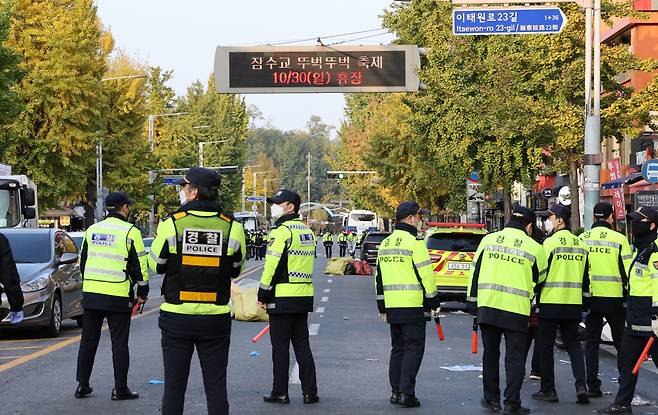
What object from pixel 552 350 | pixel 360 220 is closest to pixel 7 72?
pixel 552 350

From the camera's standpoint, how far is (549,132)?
32125 mm

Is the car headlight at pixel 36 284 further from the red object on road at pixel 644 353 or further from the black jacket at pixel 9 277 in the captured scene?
the red object on road at pixel 644 353

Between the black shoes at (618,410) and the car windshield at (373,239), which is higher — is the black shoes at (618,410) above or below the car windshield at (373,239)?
above

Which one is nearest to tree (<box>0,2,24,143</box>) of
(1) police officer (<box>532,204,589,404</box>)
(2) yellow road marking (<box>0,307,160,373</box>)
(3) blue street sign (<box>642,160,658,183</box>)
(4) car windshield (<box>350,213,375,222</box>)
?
(2) yellow road marking (<box>0,307,160,373</box>)

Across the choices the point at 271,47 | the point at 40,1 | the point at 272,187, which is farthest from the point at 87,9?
the point at 272,187

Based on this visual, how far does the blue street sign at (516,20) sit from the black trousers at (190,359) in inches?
593

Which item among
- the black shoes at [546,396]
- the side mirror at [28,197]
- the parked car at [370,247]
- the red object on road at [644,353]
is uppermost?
the side mirror at [28,197]

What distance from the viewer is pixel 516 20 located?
2259 centimetres

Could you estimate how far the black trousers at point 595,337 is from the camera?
12508 mm

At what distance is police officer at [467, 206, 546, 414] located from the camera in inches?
435

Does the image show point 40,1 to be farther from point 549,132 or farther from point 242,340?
point 242,340

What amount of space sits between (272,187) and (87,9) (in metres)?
139

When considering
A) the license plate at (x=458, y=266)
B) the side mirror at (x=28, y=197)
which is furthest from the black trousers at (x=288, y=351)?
the side mirror at (x=28, y=197)

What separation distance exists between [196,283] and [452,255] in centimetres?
1641
